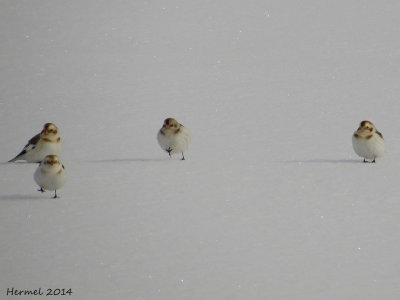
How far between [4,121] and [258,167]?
7.56 meters

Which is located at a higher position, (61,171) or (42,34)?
(42,34)

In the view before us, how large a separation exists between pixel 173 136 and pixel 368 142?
302cm

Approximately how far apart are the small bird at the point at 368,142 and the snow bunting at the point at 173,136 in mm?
2665

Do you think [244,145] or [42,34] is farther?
[42,34]

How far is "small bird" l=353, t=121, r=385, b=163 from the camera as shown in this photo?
14383 millimetres

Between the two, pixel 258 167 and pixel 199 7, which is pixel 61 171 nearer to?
pixel 258 167

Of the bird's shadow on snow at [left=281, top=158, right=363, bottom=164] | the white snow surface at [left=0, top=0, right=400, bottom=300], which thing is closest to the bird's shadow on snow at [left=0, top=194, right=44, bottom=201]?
the white snow surface at [left=0, top=0, right=400, bottom=300]

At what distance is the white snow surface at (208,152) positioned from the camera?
32.3ft

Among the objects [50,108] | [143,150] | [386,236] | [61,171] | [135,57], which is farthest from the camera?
[135,57]

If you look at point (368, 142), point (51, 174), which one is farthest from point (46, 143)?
point (368, 142)

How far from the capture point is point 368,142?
14.4 m

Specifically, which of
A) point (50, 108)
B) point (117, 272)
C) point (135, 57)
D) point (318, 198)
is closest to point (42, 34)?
point (135, 57)

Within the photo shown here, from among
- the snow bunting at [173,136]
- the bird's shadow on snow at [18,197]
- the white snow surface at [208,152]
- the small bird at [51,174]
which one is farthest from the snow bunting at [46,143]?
the small bird at [51,174]

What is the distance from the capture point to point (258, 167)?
14547mm
